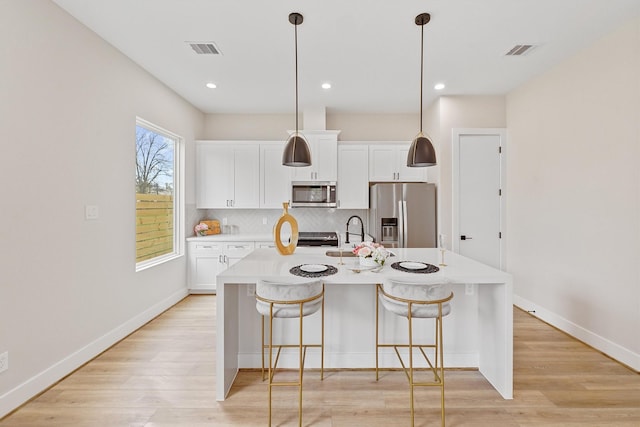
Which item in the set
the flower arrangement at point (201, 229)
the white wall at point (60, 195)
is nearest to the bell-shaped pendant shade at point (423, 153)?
the white wall at point (60, 195)

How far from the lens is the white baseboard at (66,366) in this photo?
2.02m

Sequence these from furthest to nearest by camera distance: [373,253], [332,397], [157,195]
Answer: [157,195] < [373,253] < [332,397]

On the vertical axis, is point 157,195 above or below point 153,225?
above

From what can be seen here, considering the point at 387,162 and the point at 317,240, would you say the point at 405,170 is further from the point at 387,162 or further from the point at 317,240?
the point at 317,240

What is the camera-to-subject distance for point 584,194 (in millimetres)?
3082

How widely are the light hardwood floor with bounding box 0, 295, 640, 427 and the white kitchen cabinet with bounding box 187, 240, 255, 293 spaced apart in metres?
1.79

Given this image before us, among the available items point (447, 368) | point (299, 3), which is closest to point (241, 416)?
point (447, 368)

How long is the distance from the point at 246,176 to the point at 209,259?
137cm

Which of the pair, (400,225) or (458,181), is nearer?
(458,181)

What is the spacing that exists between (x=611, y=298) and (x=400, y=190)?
8.02 feet

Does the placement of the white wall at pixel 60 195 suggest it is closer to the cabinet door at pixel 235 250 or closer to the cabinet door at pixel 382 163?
the cabinet door at pixel 235 250

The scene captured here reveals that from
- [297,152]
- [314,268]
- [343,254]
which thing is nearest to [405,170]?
[343,254]

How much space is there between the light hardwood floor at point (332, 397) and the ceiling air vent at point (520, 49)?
2.84 m

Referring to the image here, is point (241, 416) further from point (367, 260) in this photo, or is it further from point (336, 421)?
point (367, 260)
